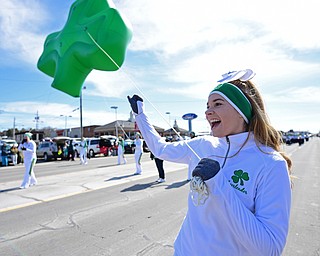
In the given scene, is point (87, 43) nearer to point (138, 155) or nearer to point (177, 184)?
point (177, 184)

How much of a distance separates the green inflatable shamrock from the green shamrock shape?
2008 millimetres

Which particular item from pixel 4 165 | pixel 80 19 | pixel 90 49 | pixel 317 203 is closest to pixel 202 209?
pixel 90 49

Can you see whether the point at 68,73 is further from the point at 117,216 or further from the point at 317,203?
the point at 317,203

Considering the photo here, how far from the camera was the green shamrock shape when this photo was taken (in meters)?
1.35

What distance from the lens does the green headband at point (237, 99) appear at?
145cm

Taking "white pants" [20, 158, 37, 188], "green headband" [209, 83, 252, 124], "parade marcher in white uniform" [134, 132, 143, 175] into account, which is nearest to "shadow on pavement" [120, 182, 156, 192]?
"parade marcher in white uniform" [134, 132, 143, 175]

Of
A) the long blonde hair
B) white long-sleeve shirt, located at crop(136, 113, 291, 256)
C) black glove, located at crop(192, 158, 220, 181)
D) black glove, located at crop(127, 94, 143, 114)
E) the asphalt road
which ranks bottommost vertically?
the asphalt road

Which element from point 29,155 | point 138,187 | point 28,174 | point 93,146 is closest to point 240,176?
point 138,187

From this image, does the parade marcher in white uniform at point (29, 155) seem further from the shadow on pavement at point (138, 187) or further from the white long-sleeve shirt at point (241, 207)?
the white long-sleeve shirt at point (241, 207)

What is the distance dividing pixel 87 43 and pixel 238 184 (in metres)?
2.45

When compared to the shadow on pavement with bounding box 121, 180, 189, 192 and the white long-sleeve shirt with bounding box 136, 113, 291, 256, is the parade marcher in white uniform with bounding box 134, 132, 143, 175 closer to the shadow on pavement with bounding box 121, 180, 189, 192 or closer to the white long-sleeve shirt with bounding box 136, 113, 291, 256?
the shadow on pavement with bounding box 121, 180, 189, 192

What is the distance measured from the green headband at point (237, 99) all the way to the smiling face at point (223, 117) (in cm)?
3

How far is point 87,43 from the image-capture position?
9.93 ft

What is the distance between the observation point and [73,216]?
5.31 metres
